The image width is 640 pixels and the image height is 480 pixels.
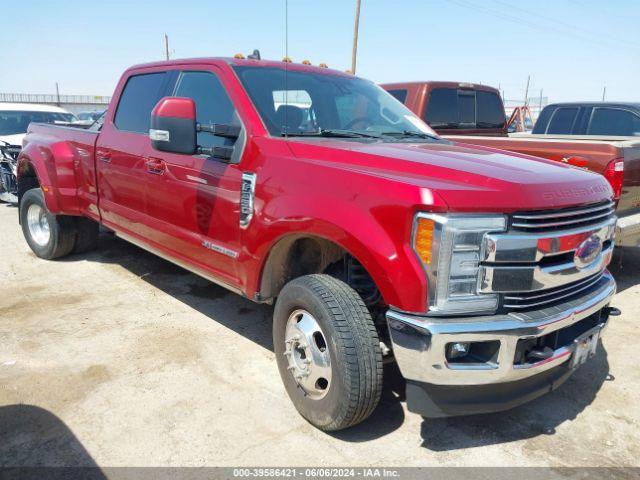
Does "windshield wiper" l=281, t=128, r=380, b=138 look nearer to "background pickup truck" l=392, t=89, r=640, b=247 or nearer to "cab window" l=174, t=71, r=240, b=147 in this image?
"cab window" l=174, t=71, r=240, b=147

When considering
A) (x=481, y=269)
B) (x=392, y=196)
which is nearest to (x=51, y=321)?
(x=392, y=196)

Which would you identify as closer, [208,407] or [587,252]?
[587,252]

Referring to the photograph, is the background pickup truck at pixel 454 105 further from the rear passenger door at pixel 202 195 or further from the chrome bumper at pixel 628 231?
the rear passenger door at pixel 202 195

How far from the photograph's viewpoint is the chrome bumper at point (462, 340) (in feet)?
6.99

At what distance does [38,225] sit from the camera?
5781mm

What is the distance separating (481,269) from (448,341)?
0.33 m

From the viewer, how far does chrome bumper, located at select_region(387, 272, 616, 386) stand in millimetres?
2131

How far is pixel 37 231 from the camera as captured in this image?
579cm

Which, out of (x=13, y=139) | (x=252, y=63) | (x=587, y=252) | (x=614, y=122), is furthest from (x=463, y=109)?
(x=13, y=139)

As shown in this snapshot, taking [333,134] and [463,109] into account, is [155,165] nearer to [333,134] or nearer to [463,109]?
[333,134]

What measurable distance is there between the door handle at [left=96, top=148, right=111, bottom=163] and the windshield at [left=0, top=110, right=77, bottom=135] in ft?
19.6

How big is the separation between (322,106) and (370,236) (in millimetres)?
1521

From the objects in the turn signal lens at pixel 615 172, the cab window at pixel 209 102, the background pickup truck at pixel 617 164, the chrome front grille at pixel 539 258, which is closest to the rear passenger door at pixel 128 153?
the cab window at pixel 209 102

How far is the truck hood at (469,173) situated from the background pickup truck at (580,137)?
1.80 metres
